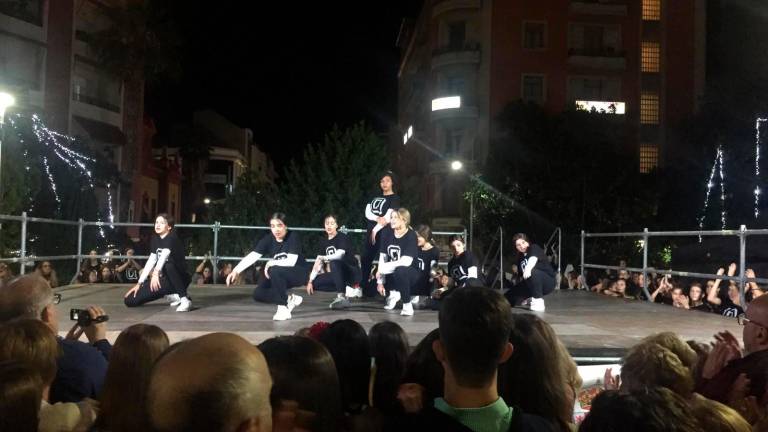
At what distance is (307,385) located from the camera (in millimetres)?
2068

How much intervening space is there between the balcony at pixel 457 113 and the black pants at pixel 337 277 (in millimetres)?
26010

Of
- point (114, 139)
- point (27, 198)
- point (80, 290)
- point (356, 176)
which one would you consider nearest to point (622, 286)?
point (356, 176)

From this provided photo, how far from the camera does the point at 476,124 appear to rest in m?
34.8

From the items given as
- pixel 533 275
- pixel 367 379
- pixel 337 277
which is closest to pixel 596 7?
pixel 533 275

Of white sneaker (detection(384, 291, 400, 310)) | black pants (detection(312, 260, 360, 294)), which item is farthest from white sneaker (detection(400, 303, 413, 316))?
black pants (detection(312, 260, 360, 294))

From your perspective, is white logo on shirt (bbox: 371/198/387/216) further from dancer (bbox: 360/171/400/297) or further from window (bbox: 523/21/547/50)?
window (bbox: 523/21/547/50)

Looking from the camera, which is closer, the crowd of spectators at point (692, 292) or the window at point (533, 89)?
the crowd of spectators at point (692, 292)

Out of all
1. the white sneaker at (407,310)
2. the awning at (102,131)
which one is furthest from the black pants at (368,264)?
the awning at (102,131)

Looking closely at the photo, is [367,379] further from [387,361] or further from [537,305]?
[537,305]

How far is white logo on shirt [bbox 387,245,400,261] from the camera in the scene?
29.7ft

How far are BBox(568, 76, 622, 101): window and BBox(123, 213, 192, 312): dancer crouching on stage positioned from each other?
90.0 ft

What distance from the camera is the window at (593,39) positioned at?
33.1 m

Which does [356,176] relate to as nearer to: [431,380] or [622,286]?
[622,286]

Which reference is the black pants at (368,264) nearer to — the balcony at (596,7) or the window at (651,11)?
the balcony at (596,7)
